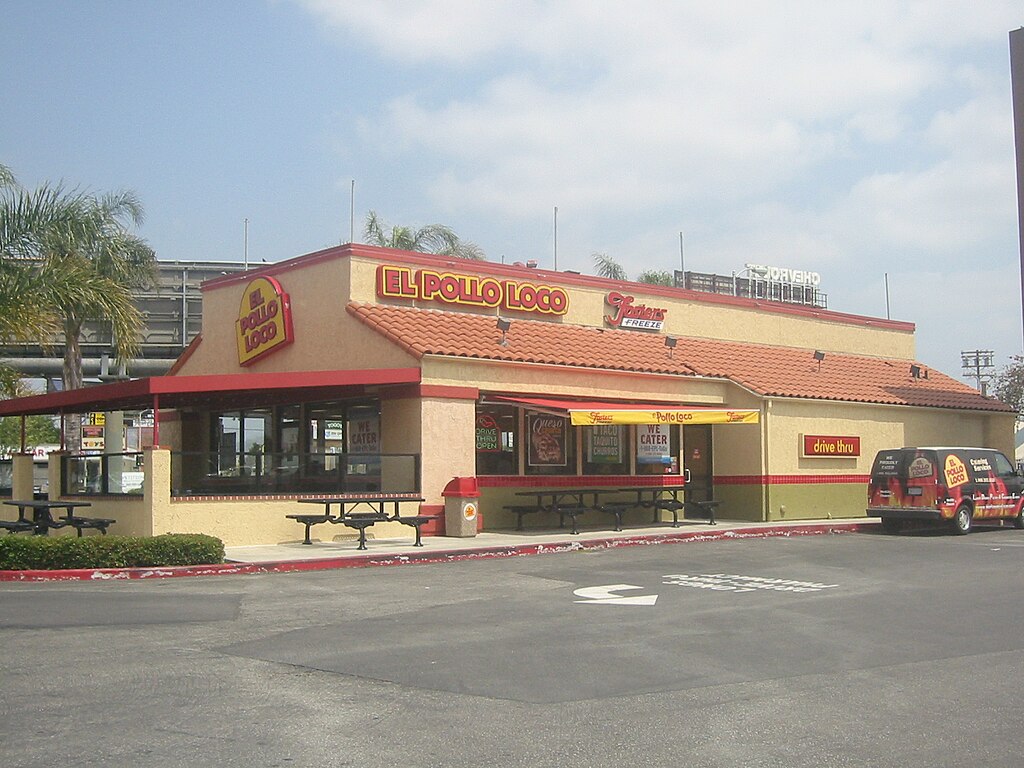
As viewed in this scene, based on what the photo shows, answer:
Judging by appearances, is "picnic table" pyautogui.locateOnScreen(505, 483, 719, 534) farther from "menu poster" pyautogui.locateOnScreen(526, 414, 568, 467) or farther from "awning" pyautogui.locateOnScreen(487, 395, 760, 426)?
"awning" pyautogui.locateOnScreen(487, 395, 760, 426)

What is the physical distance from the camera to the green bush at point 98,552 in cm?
1598

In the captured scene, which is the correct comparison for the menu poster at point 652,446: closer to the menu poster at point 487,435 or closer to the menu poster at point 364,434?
the menu poster at point 487,435

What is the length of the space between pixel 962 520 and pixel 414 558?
1233cm

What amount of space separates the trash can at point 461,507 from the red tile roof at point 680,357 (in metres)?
2.55

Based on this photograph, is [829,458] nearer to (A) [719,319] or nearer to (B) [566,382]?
(A) [719,319]

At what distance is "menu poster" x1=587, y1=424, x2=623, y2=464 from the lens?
25219 mm

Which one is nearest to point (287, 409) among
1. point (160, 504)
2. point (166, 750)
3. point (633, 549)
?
point (160, 504)

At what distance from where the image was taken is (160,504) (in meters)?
18.9

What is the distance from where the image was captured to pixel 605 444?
25484mm

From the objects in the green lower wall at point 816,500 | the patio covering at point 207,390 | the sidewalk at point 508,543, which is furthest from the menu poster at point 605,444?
the patio covering at point 207,390

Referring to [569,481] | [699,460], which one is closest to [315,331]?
[569,481]

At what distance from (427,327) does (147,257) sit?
49.3 feet

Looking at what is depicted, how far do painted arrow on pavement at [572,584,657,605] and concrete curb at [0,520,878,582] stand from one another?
4.42 meters

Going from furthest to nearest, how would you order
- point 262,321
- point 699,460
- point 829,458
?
1. point 829,458
2. point 699,460
3. point 262,321
